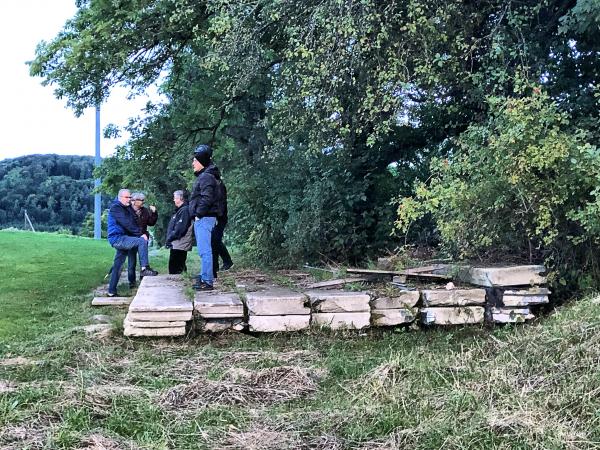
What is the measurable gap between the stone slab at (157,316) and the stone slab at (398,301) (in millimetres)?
1833

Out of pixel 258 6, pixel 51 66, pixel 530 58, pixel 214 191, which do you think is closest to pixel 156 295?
Answer: pixel 214 191

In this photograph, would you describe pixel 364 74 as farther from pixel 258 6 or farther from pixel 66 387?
pixel 66 387

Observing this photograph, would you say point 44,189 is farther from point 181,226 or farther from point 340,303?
point 340,303

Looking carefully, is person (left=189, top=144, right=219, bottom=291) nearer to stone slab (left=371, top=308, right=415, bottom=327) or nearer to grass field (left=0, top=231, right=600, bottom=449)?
grass field (left=0, top=231, right=600, bottom=449)

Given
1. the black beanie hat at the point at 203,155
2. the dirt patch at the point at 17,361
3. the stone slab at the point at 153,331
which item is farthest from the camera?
the black beanie hat at the point at 203,155

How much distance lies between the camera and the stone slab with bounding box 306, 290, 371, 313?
5480 millimetres

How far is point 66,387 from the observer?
3.86 m

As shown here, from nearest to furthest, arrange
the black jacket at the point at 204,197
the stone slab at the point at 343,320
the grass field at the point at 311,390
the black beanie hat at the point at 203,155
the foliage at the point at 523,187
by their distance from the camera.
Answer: the grass field at the point at 311,390, the foliage at the point at 523,187, the stone slab at the point at 343,320, the black jacket at the point at 204,197, the black beanie hat at the point at 203,155

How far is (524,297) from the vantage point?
18.6ft

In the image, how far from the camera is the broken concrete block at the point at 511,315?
562 centimetres

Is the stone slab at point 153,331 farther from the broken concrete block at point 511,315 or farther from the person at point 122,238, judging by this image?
the person at point 122,238

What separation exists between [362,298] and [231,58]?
382cm

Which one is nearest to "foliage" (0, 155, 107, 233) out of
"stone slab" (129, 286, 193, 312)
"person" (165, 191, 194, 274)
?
"person" (165, 191, 194, 274)

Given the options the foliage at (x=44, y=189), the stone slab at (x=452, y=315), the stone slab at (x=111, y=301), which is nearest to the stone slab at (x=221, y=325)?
the stone slab at (x=452, y=315)
